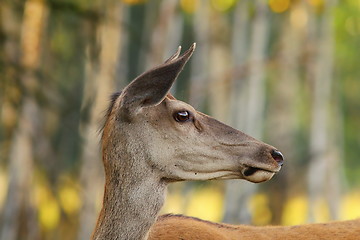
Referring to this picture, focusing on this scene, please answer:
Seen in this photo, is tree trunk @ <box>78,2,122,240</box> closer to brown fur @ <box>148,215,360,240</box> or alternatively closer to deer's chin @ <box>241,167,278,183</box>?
brown fur @ <box>148,215,360,240</box>

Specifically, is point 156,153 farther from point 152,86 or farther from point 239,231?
point 239,231

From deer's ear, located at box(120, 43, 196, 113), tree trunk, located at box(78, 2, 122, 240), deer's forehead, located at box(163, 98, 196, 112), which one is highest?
→ deer's ear, located at box(120, 43, 196, 113)

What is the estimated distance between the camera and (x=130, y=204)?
712 centimetres

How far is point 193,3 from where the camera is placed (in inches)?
1018

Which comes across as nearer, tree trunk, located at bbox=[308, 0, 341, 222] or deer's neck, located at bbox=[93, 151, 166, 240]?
deer's neck, located at bbox=[93, 151, 166, 240]

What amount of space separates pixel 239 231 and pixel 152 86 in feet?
5.12

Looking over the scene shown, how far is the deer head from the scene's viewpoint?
7188 mm

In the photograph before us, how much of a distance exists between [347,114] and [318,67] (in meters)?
19.0

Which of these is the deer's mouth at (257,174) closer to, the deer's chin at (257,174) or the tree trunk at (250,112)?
the deer's chin at (257,174)

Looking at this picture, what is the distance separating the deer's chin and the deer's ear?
85cm

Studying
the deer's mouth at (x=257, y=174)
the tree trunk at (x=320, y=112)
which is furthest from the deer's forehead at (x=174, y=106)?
the tree trunk at (x=320, y=112)

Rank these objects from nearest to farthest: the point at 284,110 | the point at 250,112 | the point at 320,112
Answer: the point at 250,112
the point at 320,112
the point at 284,110

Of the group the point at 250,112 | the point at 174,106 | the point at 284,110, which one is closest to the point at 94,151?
the point at 250,112

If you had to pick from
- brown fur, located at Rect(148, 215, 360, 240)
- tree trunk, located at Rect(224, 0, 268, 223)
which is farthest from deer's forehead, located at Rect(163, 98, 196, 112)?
tree trunk, located at Rect(224, 0, 268, 223)
